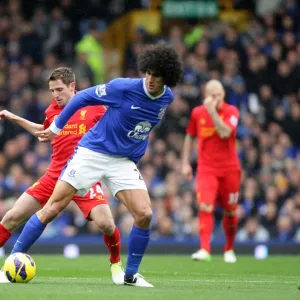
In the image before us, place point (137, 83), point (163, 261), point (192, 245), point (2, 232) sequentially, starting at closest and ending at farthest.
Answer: point (137, 83)
point (2, 232)
point (163, 261)
point (192, 245)

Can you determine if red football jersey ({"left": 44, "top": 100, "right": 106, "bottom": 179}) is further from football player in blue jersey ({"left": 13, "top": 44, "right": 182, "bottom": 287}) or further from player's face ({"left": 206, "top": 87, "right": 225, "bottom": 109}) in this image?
player's face ({"left": 206, "top": 87, "right": 225, "bottom": 109})

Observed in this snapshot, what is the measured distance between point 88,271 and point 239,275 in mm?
1831

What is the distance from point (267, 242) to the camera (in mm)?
17500

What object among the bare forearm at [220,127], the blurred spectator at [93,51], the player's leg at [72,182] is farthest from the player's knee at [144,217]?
the blurred spectator at [93,51]

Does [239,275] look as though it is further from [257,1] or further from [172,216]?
[257,1]

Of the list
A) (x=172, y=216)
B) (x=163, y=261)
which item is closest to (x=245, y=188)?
(x=172, y=216)

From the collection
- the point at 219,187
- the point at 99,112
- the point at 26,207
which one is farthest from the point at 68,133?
the point at 219,187

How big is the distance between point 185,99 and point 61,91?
32.6ft

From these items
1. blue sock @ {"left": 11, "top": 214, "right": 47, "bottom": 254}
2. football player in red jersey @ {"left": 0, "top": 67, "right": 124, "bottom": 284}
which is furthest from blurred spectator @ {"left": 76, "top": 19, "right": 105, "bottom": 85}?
blue sock @ {"left": 11, "top": 214, "right": 47, "bottom": 254}

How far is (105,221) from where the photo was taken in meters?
10.6

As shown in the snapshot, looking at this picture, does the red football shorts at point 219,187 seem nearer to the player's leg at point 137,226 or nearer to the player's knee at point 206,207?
the player's knee at point 206,207

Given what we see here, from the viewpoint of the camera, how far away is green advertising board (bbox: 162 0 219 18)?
2292cm

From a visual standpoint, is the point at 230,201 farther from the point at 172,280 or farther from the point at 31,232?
the point at 31,232

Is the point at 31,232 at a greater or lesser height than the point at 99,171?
lesser
